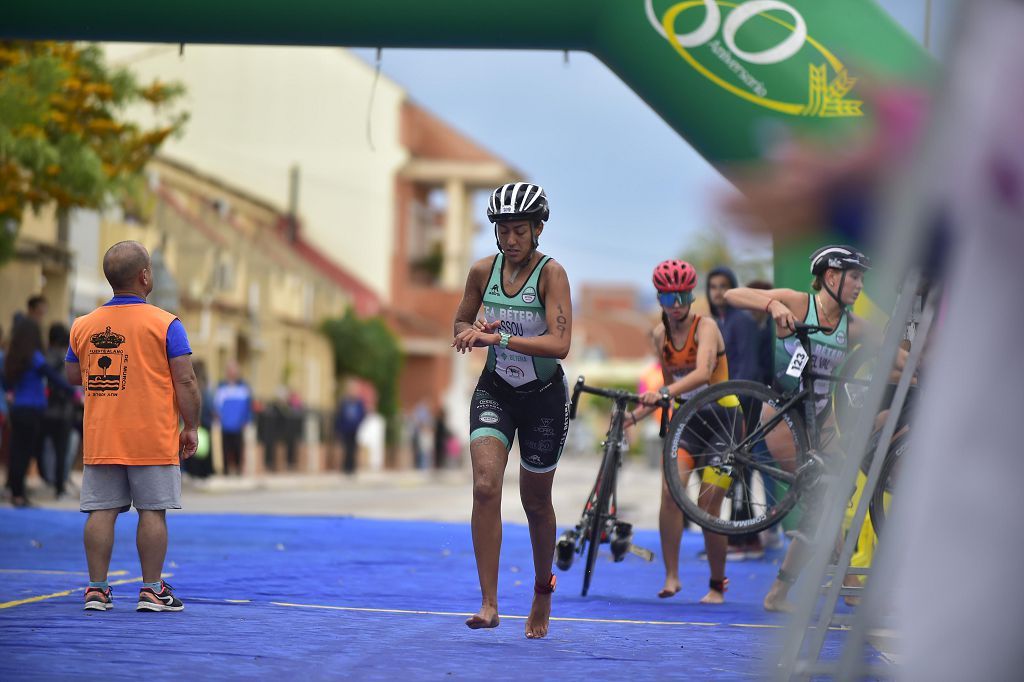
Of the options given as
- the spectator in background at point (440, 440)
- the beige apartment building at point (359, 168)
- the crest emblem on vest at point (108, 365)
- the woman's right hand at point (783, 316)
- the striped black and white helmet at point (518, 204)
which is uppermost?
the beige apartment building at point (359, 168)

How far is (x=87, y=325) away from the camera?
702 cm

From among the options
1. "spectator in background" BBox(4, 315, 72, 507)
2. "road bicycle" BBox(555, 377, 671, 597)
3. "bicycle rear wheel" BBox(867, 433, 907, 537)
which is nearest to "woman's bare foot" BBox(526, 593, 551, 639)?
"bicycle rear wheel" BBox(867, 433, 907, 537)

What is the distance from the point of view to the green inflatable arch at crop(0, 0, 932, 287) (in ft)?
36.4

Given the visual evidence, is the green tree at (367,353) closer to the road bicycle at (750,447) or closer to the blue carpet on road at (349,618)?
the blue carpet on road at (349,618)

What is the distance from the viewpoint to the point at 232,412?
84.4 ft

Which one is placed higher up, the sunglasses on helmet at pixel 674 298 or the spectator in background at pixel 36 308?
the spectator in background at pixel 36 308

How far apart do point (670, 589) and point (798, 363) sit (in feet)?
6.01

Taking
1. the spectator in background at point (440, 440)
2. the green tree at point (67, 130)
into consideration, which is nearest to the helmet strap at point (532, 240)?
the green tree at point (67, 130)

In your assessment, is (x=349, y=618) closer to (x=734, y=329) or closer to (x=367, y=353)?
(x=734, y=329)

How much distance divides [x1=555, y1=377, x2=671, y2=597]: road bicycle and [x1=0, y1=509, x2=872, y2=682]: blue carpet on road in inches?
9.9

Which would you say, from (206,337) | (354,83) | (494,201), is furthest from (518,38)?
(354,83)

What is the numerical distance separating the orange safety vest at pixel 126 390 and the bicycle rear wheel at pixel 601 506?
7.80ft

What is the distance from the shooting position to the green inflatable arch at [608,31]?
11109 mm

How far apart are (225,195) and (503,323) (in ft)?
148
